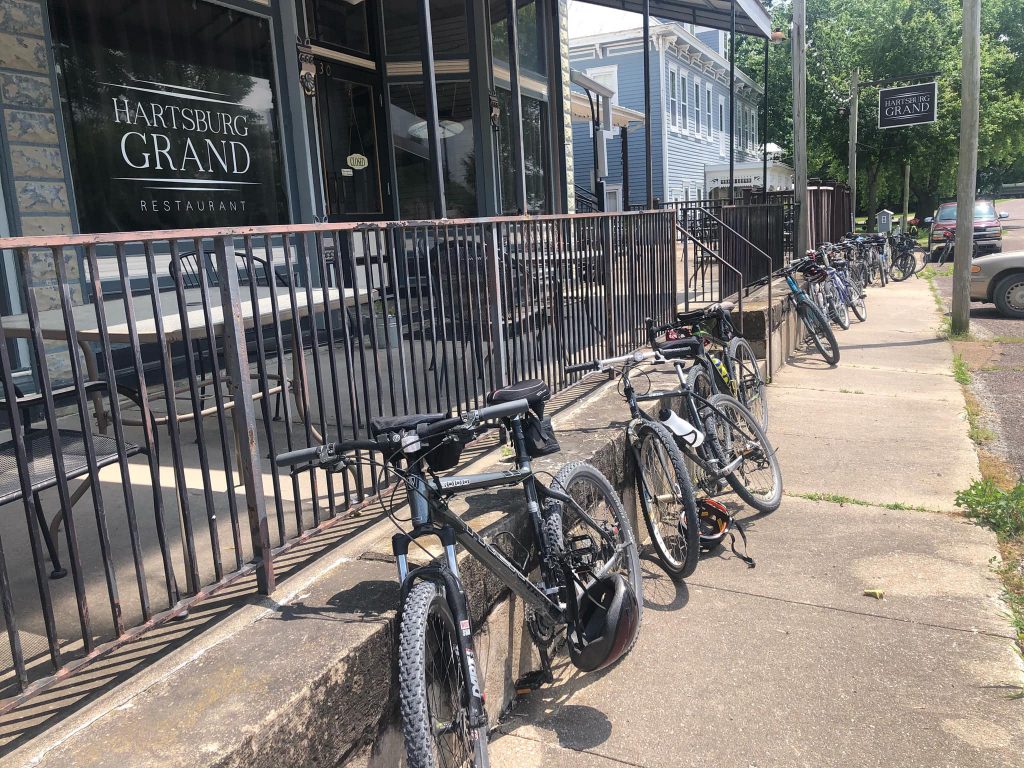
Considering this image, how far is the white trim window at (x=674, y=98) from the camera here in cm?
2705

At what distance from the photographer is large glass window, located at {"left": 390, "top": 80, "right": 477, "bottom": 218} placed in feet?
30.3

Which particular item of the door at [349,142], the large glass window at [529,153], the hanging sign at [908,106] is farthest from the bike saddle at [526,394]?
the hanging sign at [908,106]

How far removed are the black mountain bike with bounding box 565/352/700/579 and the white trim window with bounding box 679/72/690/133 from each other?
2633 centimetres

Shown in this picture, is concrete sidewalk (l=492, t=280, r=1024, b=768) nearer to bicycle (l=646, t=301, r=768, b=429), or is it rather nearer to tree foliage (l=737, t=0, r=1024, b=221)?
bicycle (l=646, t=301, r=768, b=429)

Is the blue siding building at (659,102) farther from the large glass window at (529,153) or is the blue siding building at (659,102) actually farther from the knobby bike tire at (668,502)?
the knobby bike tire at (668,502)

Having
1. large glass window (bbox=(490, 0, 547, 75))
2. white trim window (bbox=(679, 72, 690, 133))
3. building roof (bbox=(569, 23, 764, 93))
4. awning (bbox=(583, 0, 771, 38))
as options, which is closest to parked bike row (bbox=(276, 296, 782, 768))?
large glass window (bbox=(490, 0, 547, 75))

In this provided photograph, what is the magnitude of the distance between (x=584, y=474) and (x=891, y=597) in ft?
5.59

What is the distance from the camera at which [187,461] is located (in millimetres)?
4297

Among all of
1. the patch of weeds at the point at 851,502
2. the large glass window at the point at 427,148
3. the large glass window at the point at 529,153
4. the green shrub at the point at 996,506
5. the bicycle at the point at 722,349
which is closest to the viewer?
the green shrub at the point at 996,506

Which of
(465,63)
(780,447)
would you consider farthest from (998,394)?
(465,63)

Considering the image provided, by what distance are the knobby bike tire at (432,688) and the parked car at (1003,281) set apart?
12983 millimetres

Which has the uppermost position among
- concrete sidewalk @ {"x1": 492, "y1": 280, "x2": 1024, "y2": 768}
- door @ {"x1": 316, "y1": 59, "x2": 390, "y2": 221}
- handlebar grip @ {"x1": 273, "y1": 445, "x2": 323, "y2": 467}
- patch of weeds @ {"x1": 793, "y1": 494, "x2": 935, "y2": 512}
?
door @ {"x1": 316, "y1": 59, "x2": 390, "y2": 221}

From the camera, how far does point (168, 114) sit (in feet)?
20.6

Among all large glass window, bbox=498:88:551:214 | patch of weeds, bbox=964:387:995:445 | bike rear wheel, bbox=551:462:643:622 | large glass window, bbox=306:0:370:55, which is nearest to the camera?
bike rear wheel, bbox=551:462:643:622
